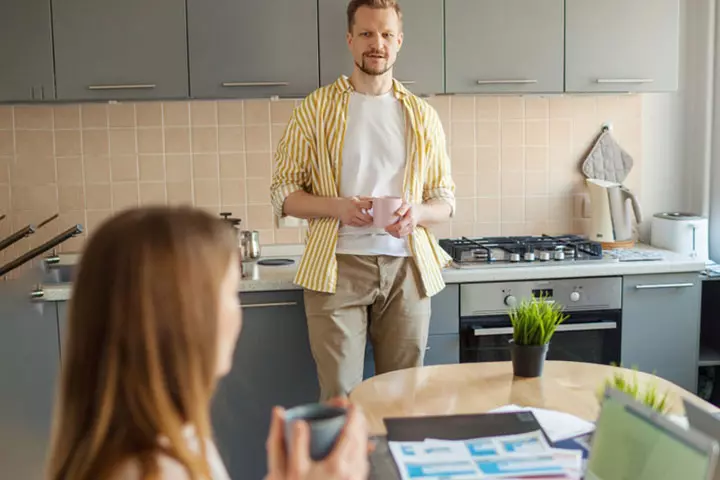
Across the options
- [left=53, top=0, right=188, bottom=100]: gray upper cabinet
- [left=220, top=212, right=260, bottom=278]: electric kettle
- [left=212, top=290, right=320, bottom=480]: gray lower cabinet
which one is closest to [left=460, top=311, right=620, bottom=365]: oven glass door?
[left=212, top=290, right=320, bottom=480]: gray lower cabinet

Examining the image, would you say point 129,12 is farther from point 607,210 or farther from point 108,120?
point 607,210

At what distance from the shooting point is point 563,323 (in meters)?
2.89

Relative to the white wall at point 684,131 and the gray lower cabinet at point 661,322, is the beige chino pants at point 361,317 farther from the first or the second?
the white wall at point 684,131

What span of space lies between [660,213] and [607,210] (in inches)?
14.8

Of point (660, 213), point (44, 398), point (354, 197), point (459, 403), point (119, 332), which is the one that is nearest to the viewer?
point (119, 332)

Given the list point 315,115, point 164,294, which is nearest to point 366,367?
point 315,115

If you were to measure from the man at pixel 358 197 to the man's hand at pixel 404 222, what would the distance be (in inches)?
3.3

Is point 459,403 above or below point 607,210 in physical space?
below

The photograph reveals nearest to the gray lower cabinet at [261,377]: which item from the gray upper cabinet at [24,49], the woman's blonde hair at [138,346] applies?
the gray upper cabinet at [24,49]

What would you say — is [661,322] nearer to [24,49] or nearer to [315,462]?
[315,462]

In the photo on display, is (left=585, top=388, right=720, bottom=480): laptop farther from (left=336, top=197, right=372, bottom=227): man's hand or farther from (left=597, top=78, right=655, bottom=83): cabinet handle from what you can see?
(left=597, top=78, right=655, bottom=83): cabinet handle

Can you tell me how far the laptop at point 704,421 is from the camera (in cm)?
111

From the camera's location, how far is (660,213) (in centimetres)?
349

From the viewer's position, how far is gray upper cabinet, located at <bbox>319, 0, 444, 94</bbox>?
9.55 ft
